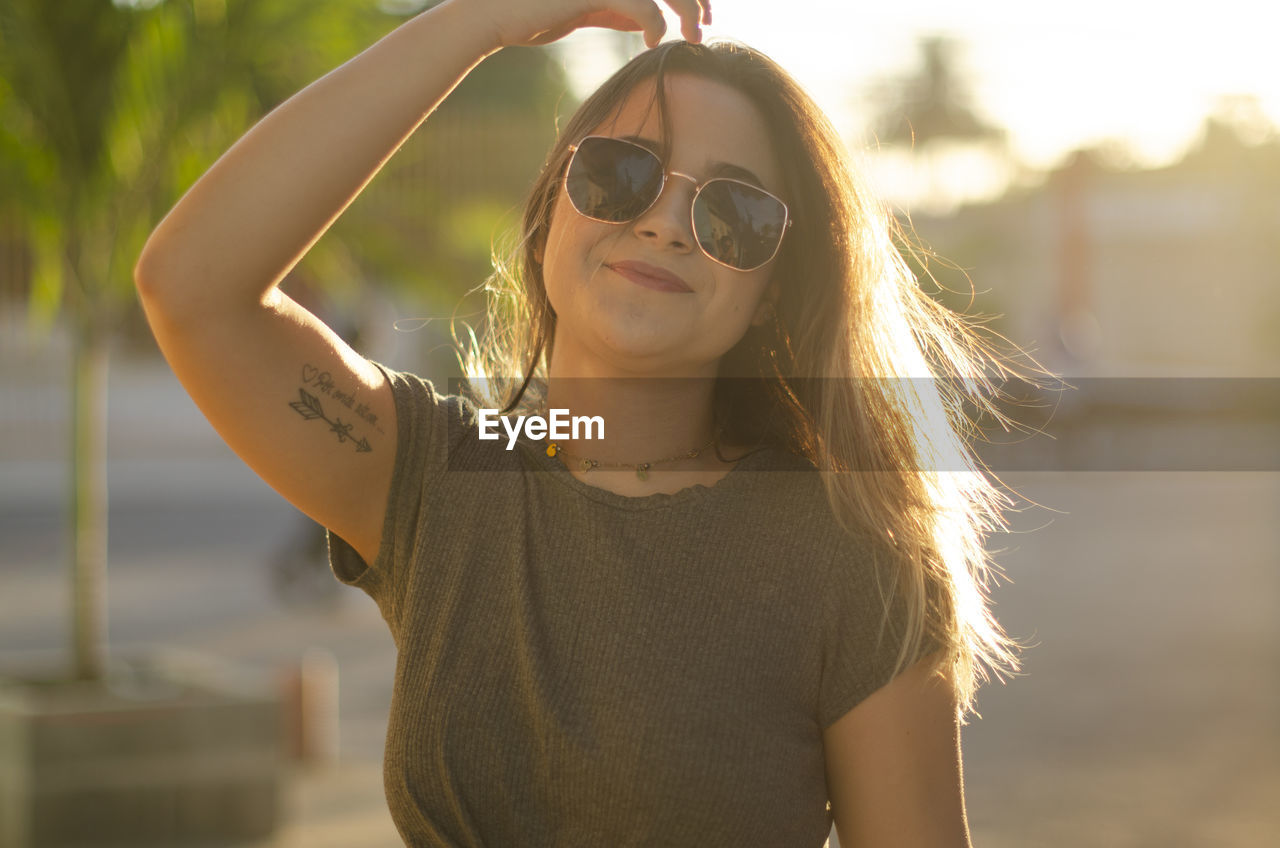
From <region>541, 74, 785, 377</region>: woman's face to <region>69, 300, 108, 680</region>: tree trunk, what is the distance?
3850 millimetres

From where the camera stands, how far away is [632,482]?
1988 millimetres

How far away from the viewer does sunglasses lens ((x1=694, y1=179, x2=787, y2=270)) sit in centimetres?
188

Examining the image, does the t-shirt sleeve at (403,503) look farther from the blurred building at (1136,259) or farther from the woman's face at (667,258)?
the blurred building at (1136,259)

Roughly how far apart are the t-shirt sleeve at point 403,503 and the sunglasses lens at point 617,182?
35cm

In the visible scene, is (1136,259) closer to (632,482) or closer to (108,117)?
(108,117)

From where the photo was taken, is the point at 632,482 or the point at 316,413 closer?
the point at 316,413

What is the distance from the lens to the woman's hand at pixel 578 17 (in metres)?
1.77

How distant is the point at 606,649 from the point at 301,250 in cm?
61

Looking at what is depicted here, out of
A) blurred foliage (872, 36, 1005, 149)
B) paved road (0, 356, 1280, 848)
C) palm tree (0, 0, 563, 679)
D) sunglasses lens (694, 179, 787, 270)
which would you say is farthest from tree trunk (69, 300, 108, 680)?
blurred foliage (872, 36, 1005, 149)

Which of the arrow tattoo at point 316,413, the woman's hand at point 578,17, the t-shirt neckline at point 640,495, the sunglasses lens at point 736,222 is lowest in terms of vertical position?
the t-shirt neckline at point 640,495

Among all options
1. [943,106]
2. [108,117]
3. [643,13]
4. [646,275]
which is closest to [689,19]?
[643,13]

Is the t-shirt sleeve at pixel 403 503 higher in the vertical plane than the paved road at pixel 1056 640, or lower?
higher

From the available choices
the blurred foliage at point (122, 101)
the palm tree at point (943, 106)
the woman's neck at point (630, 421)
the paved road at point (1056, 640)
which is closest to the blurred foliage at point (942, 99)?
the palm tree at point (943, 106)

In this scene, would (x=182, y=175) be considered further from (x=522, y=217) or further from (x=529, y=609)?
(x=529, y=609)
